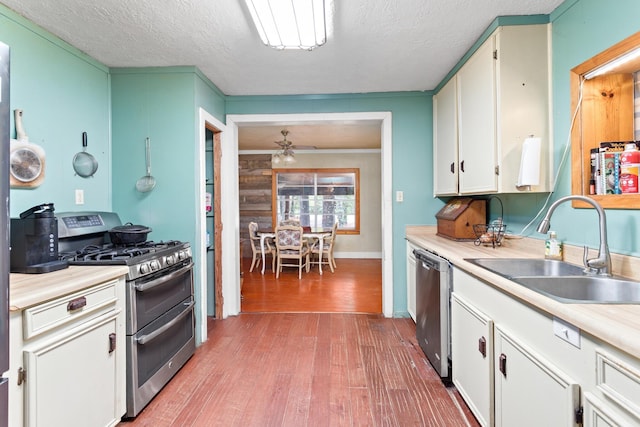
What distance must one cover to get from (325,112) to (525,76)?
179cm

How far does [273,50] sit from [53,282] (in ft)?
6.42

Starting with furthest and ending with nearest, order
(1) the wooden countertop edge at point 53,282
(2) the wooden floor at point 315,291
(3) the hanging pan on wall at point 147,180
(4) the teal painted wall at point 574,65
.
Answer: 1. (2) the wooden floor at point 315,291
2. (3) the hanging pan on wall at point 147,180
3. (4) the teal painted wall at point 574,65
4. (1) the wooden countertop edge at point 53,282

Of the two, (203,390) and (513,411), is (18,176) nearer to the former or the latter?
(203,390)

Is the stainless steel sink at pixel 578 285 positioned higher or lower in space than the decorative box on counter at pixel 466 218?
lower

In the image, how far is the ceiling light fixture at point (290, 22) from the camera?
66.2 inches

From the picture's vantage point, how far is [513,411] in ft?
4.19

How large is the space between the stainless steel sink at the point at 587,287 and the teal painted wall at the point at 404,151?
71.1 inches

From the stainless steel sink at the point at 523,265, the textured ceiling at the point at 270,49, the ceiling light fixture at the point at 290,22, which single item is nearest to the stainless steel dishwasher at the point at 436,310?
the stainless steel sink at the point at 523,265

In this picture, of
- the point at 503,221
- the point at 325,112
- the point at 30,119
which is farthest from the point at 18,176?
the point at 503,221

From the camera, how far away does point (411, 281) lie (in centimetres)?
297

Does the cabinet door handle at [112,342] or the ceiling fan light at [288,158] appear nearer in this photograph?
the cabinet door handle at [112,342]

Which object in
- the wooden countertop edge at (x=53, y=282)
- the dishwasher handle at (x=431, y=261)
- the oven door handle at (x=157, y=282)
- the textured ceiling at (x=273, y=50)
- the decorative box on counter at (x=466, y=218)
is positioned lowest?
the oven door handle at (x=157, y=282)

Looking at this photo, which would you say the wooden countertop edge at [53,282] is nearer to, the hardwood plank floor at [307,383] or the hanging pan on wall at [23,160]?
the hanging pan on wall at [23,160]

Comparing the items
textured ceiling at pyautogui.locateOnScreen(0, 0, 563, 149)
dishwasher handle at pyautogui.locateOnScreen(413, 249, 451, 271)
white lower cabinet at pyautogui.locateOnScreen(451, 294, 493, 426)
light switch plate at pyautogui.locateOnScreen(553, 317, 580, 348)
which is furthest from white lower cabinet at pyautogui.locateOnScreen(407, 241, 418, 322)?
light switch plate at pyautogui.locateOnScreen(553, 317, 580, 348)
